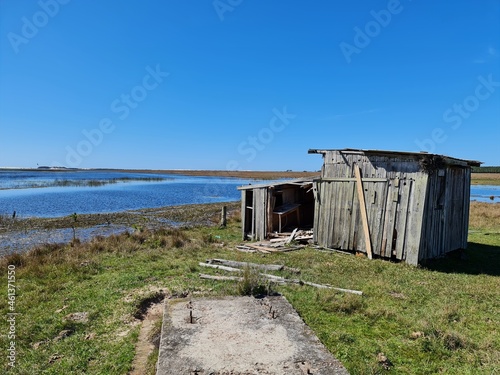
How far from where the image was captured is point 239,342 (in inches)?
207

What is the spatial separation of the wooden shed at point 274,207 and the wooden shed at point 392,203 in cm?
268

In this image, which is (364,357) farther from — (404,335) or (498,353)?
(498,353)

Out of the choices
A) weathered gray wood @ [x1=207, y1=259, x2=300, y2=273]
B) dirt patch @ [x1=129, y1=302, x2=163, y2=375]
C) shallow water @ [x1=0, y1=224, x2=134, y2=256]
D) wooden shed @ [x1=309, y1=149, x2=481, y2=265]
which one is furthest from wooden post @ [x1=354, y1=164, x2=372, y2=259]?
shallow water @ [x1=0, y1=224, x2=134, y2=256]

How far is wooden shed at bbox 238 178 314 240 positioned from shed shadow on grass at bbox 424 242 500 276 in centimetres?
653

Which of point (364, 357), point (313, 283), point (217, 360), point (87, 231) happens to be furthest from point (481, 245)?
point (87, 231)

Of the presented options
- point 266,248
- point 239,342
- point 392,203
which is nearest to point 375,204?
point 392,203

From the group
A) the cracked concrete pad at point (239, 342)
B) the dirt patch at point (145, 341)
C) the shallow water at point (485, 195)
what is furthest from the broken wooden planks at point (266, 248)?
the shallow water at point (485, 195)

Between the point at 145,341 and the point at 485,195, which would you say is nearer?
the point at 145,341

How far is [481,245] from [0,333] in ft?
60.1

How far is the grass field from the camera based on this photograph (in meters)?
5.61

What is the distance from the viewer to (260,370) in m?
4.52

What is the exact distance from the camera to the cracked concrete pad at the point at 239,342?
15.1 feet

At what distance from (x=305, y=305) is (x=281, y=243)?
7.51 m
